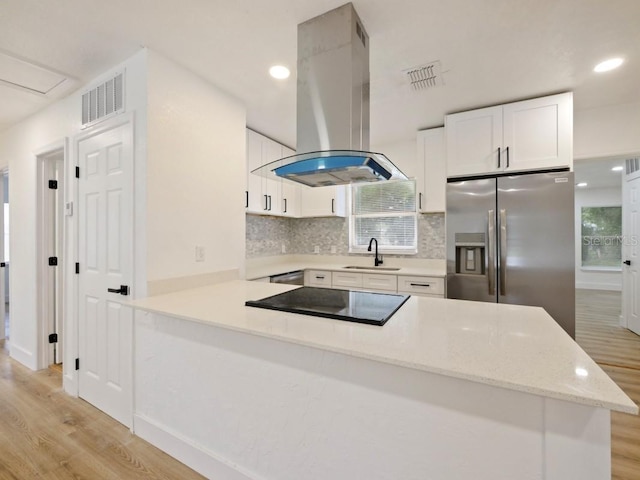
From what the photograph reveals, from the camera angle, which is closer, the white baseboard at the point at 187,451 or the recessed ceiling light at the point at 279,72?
the white baseboard at the point at 187,451

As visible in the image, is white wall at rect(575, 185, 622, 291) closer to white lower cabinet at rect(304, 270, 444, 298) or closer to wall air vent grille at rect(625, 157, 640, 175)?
wall air vent grille at rect(625, 157, 640, 175)

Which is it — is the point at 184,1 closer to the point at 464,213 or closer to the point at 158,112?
the point at 158,112

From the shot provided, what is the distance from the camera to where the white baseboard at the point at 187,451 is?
1.54m

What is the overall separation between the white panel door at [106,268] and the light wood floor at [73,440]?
140 mm

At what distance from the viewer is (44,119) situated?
2.69 m

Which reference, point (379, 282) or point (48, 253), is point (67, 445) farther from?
point (379, 282)

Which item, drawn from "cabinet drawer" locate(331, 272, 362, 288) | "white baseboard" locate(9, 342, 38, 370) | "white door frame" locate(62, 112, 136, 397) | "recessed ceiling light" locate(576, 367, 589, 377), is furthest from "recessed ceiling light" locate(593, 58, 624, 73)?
"white baseboard" locate(9, 342, 38, 370)

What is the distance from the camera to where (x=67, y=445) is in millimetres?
1852

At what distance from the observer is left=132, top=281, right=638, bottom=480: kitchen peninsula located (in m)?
0.87

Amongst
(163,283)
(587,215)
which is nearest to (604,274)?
(587,215)

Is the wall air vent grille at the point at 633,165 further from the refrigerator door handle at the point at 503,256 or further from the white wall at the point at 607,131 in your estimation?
the refrigerator door handle at the point at 503,256

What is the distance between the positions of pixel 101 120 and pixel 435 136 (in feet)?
10.1

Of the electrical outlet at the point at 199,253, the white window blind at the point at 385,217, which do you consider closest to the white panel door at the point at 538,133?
the white window blind at the point at 385,217

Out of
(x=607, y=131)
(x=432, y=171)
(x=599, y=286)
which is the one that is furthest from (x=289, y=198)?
(x=599, y=286)
